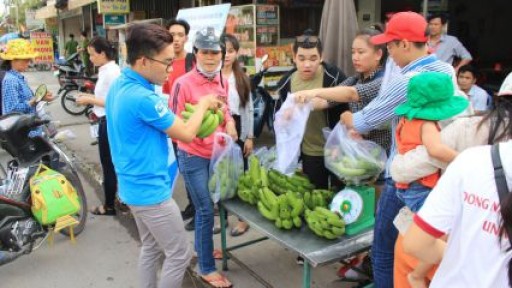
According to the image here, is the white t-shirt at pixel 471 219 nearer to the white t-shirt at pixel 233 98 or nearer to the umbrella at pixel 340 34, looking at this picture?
the umbrella at pixel 340 34

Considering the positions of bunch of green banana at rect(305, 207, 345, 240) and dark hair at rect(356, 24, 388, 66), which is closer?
bunch of green banana at rect(305, 207, 345, 240)

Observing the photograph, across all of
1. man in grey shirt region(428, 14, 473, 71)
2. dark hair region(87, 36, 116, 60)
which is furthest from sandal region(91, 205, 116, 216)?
man in grey shirt region(428, 14, 473, 71)

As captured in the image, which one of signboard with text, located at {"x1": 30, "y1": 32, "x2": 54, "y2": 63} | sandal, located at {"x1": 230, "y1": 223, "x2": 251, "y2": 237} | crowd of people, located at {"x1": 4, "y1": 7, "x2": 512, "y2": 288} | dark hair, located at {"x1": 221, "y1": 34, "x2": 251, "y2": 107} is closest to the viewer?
crowd of people, located at {"x1": 4, "y1": 7, "x2": 512, "y2": 288}

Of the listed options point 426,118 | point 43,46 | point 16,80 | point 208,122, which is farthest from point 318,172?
point 43,46

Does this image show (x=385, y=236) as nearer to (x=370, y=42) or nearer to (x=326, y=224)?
(x=326, y=224)

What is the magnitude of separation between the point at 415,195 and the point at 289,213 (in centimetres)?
91

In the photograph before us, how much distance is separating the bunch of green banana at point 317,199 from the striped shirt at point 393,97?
2.04 feet

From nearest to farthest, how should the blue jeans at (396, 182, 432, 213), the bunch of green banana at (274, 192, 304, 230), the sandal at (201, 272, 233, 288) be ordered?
the blue jeans at (396, 182, 432, 213)
the bunch of green banana at (274, 192, 304, 230)
the sandal at (201, 272, 233, 288)

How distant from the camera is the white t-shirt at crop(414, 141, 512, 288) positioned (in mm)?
1189

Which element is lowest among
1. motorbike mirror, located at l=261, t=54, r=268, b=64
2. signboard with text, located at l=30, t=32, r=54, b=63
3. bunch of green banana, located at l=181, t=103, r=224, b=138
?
bunch of green banana, located at l=181, t=103, r=224, b=138

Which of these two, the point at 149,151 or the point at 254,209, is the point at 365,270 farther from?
the point at 149,151

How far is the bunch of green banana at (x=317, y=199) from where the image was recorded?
2812 mm

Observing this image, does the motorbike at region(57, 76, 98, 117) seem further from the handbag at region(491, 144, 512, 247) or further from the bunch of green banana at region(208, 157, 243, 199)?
the handbag at region(491, 144, 512, 247)

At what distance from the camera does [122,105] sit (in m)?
2.26
